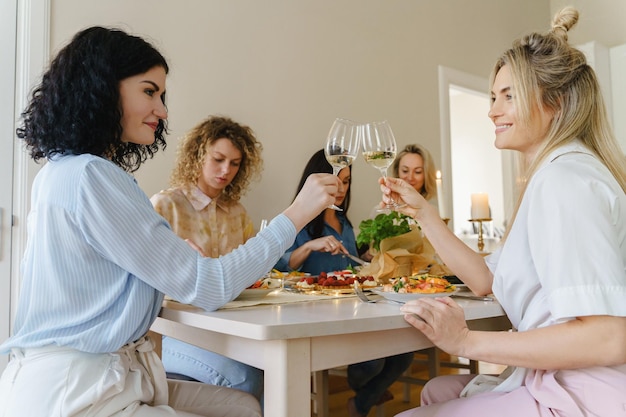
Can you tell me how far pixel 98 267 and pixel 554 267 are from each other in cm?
82

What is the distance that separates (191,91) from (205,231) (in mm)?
803

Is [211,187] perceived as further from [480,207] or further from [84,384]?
[480,207]

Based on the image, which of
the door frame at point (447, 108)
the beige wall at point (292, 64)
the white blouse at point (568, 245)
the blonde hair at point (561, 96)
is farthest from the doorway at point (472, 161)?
the white blouse at point (568, 245)

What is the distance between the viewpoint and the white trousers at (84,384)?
0.87 m

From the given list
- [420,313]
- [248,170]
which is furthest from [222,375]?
[248,170]

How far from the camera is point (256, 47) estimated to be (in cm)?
297

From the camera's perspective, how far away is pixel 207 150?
2.41 m

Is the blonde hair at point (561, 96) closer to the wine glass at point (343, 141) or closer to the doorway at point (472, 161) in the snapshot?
the wine glass at point (343, 141)

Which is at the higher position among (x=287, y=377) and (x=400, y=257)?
(x=400, y=257)

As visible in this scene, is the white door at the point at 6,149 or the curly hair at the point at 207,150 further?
the curly hair at the point at 207,150

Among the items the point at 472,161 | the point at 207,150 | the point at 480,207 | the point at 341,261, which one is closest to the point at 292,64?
the point at 207,150

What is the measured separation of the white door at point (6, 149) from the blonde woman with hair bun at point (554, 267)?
6.04 ft

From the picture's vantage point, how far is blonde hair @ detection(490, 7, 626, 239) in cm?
105

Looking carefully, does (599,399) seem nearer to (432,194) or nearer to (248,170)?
(248,170)
